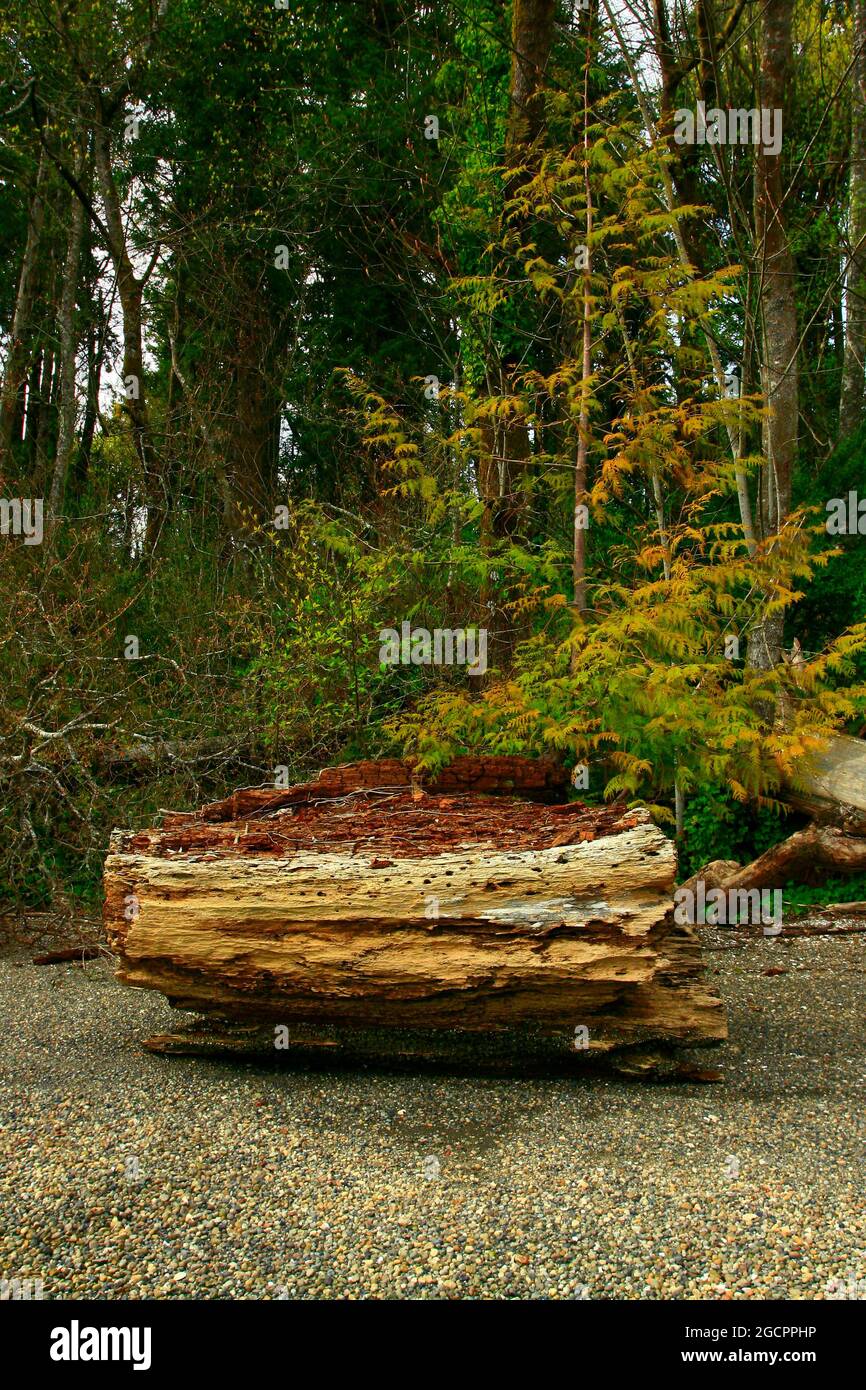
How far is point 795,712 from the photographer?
24.0 ft

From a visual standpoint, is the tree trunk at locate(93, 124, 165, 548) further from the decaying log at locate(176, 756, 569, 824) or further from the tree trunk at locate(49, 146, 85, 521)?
the decaying log at locate(176, 756, 569, 824)

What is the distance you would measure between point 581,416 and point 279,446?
10.4 metres

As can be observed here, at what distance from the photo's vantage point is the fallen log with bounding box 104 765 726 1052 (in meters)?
4.08

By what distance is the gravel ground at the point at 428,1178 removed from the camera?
300 cm

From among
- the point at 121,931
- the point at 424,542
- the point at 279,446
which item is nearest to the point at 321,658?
the point at 424,542

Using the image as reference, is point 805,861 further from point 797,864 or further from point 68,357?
point 68,357

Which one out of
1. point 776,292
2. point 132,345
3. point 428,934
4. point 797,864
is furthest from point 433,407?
point 428,934

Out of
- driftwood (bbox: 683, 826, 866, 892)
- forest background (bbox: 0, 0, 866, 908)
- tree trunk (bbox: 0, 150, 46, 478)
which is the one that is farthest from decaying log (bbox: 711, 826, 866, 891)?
tree trunk (bbox: 0, 150, 46, 478)

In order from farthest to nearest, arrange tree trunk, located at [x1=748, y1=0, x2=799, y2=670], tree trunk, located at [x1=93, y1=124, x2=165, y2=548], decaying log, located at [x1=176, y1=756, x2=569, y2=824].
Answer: tree trunk, located at [x1=93, y1=124, x2=165, y2=548], tree trunk, located at [x1=748, y1=0, x2=799, y2=670], decaying log, located at [x1=176, y1=756, x2=569, y2=824]

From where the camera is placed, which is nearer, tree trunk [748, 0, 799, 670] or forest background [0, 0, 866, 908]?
forest background [0, 0, 866, 908]

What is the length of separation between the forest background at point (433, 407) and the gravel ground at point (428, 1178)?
Result: 236cm

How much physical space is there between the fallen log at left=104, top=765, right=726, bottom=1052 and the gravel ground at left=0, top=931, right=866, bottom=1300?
14.1 inches

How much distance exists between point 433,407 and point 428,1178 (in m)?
11.4

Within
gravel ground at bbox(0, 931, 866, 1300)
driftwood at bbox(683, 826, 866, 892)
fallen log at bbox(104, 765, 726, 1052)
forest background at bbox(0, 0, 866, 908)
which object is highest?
forest background at bbox(0, 0, 866, 908)
